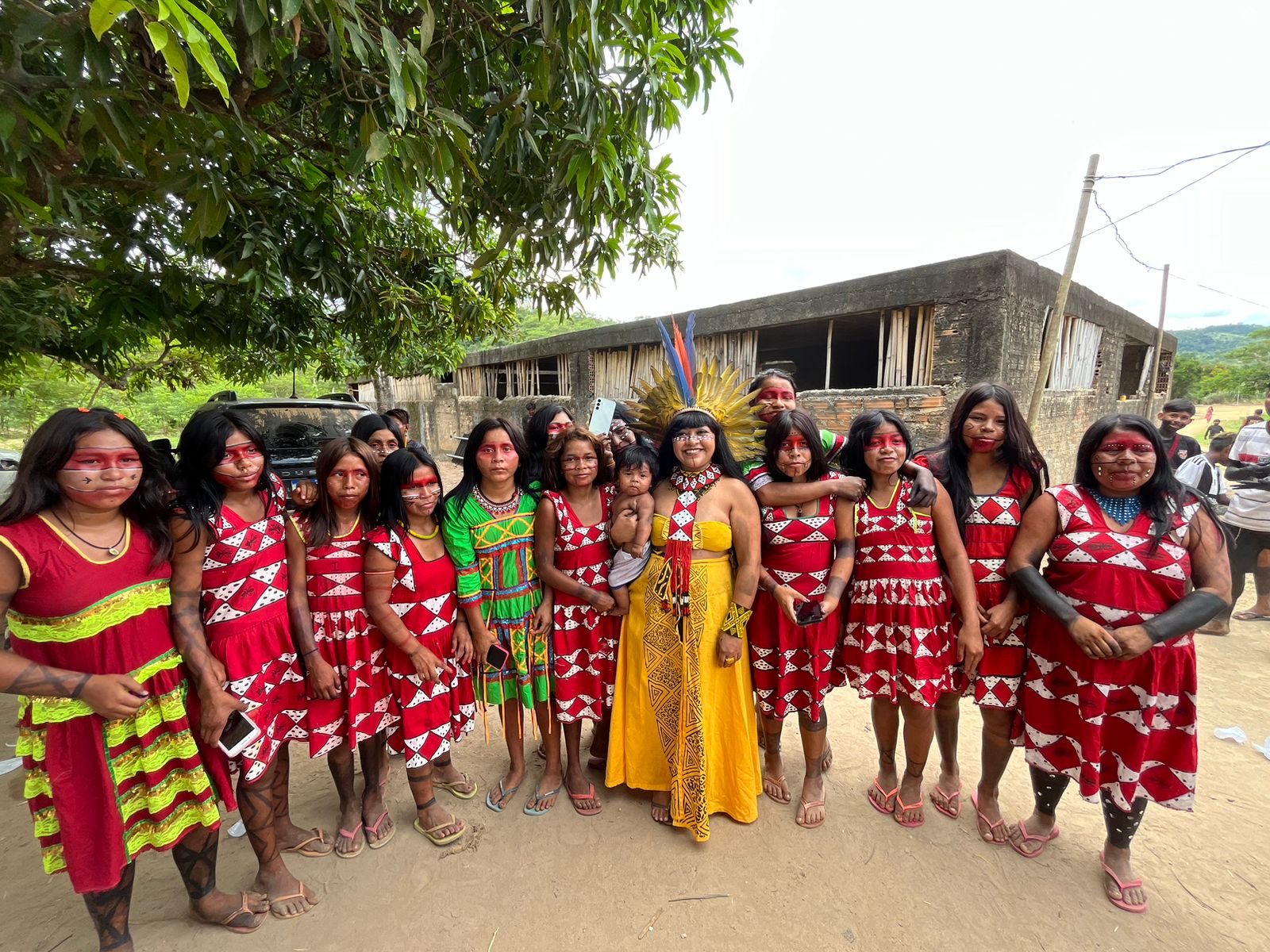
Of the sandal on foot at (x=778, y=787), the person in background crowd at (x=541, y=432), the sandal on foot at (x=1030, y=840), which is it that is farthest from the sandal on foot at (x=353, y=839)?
the sandal on foot at (x=1030, y=840)

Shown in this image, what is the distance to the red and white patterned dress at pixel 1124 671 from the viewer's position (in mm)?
1891

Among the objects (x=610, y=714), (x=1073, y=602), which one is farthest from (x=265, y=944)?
(x=1073, y=602)

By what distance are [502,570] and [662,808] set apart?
1.35 m

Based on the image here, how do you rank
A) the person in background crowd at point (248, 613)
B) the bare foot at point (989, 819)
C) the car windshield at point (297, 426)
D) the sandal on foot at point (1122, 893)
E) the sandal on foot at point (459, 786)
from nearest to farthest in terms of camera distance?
the person in background crowd at point (248, 613) → the sandal on foot at point (1122, 893) → the bare foot at point (989, 819) → the sandal on foot at point (459, 786) → the car windshield at point (297, 426)

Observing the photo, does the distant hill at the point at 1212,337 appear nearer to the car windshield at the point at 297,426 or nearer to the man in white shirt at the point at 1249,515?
the man in white shirt at the point at 1249,515

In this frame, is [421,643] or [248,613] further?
[421,643]

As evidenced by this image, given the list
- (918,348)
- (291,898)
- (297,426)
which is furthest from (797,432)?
(297,426)

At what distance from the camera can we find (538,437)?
2686mm

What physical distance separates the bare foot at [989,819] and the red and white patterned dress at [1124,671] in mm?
433

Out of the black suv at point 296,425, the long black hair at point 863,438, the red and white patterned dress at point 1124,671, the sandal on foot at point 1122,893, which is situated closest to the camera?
the red and white patterned dress at point 1124,671

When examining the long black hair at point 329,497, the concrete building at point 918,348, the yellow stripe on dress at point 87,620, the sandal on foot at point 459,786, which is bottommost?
the sandal on foot at point 459,786

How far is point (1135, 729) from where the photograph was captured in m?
1.93

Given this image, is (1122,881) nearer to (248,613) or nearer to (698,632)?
(698,632)

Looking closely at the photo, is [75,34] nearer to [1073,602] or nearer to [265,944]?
[265,944]
